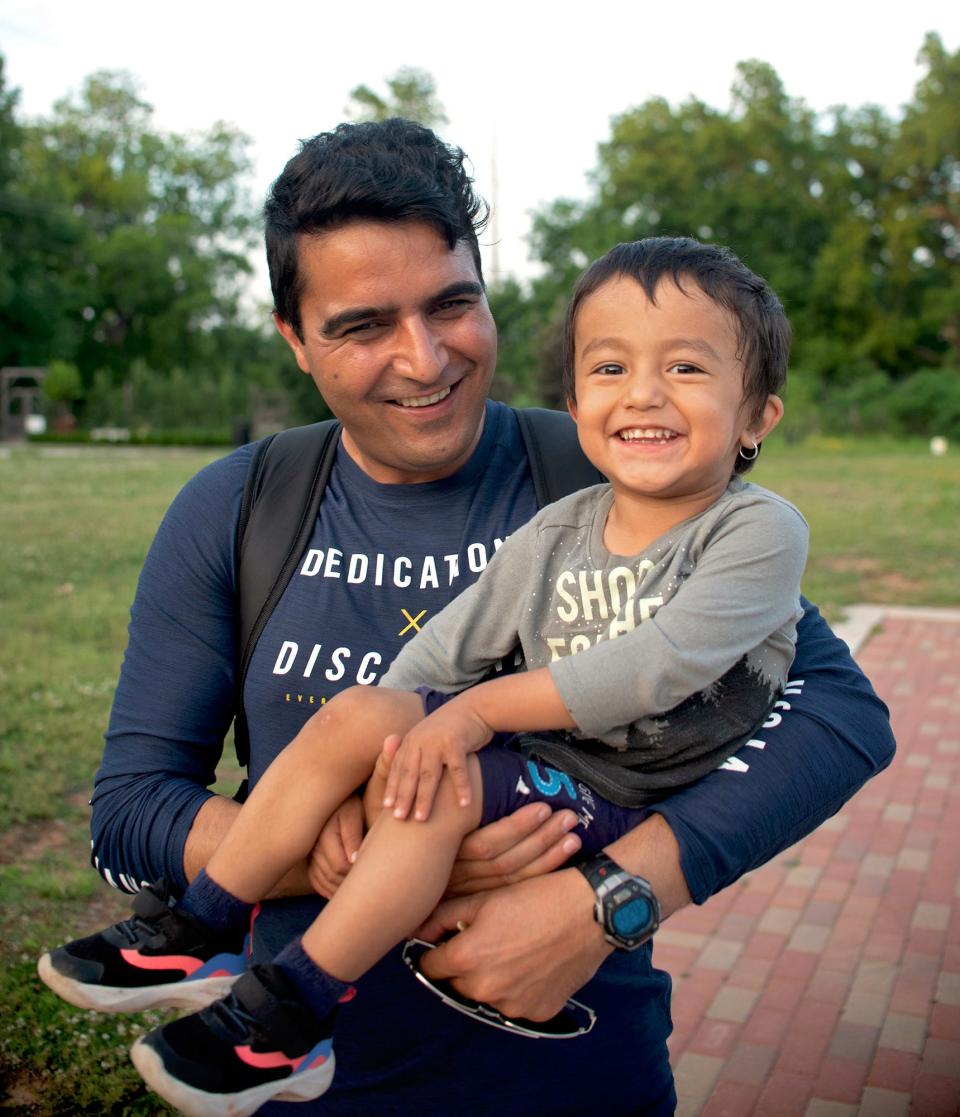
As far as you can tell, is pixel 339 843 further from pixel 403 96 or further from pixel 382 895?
pixel 403 96

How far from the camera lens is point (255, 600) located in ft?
6.91

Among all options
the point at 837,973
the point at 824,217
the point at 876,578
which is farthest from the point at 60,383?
the point at 837,973

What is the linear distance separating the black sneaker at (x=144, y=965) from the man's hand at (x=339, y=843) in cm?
19

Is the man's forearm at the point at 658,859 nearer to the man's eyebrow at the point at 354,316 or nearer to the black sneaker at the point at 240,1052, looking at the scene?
the black sneaker at the point at 240,1052

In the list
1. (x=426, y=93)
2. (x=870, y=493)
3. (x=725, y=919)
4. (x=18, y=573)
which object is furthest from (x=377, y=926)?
(x=426, y=93)

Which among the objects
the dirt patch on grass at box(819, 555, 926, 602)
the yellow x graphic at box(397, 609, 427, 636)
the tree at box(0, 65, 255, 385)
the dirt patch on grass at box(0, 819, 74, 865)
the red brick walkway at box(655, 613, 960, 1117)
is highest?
the tree at box(0, 65, 255, 385)

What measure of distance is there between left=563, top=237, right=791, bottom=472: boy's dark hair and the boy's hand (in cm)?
71

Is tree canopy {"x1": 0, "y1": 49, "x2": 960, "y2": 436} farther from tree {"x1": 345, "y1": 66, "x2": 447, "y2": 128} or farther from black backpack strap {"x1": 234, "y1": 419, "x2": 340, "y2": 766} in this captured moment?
black backpack strap {"x1": 234, "y1": 419, "x2": 340, "y2": 766}

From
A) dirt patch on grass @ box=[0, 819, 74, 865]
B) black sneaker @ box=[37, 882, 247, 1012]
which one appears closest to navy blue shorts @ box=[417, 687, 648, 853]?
black sneaker @ box=[37, 882, 247, 1012]

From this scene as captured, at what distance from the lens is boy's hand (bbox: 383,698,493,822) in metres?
1.70

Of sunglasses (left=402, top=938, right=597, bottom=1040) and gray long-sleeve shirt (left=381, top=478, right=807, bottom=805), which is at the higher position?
gray long-sleeve shirt (left=381, top=478, right=807, bottom=805)

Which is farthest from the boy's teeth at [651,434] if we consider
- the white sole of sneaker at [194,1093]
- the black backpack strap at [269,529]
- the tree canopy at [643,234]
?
the tree canopy at [643,234]

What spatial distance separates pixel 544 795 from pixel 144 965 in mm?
626

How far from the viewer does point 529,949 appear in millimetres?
1699
